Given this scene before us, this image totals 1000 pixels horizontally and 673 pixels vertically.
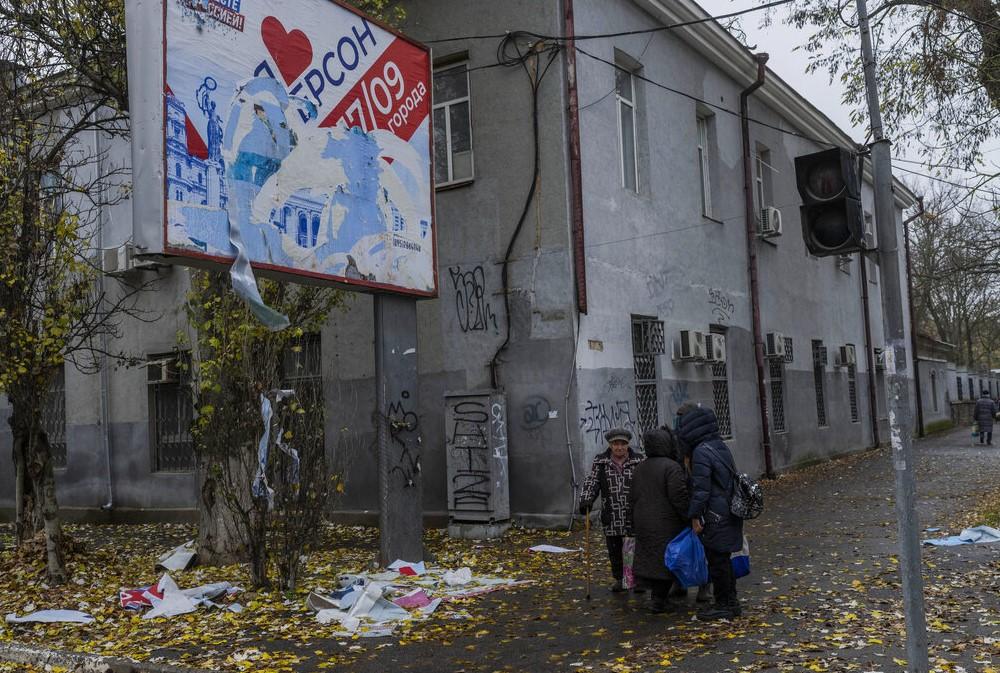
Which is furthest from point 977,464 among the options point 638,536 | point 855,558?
point 638,536

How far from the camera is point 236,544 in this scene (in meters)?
10.6

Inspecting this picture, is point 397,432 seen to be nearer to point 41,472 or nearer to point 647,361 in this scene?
point 41,472

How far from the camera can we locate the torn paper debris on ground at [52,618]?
27.1 feet

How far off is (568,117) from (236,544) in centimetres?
703

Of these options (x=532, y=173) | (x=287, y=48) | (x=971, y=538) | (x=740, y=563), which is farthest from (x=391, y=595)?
(x=532, y=173)

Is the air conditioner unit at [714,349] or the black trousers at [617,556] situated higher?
the air conditioner unit at [714,349]

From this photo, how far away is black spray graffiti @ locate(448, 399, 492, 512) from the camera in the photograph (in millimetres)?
11953

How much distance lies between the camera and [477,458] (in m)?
12.1

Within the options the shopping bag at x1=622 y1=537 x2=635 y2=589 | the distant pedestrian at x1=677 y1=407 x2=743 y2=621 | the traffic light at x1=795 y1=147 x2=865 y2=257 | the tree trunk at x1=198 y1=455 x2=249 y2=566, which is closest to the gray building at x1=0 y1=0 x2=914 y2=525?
the tree trunk at x1=198 y1=455 x2=249 y2=566

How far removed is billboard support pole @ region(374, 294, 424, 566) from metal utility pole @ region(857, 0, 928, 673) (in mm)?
5907

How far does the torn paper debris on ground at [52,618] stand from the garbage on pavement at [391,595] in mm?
2079

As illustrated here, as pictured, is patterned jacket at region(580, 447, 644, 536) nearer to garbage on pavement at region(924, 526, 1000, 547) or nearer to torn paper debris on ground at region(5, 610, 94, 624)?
garbage on pavement at region(924, 526, 1000, 547)

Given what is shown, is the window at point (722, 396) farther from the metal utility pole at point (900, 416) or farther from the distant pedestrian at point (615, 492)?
the metal utility pole at point (900, 416)

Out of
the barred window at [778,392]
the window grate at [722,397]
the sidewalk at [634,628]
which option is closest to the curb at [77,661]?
the sidewalk at [634,628]
